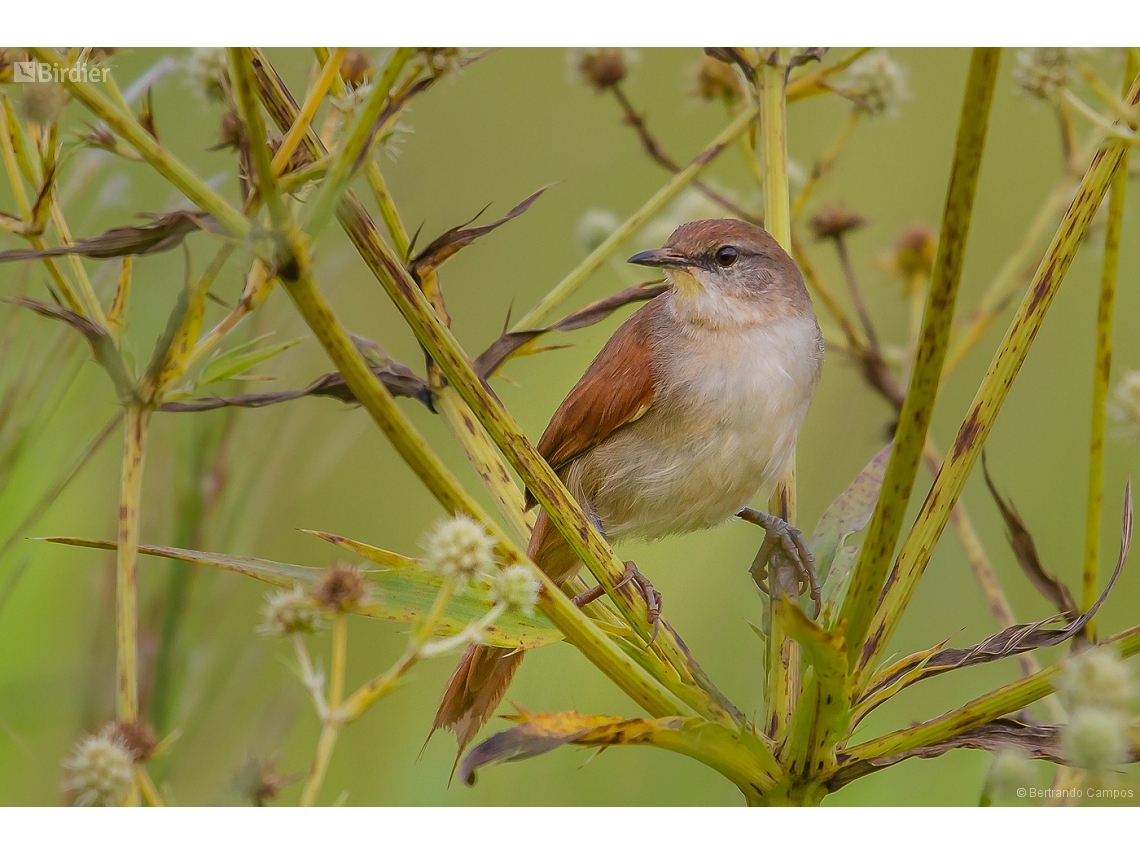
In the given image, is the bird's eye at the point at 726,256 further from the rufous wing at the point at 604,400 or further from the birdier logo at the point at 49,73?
the birdier logo at the point at 49,73

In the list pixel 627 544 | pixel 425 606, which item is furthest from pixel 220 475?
pixel 627 544

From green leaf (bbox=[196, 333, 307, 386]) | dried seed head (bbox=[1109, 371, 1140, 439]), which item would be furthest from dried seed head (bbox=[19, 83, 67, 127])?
dried seed head (bbox=[1109, 371, 1140, 439])

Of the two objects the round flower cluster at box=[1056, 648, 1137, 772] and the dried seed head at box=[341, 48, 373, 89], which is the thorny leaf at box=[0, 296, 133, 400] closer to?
the dried seed head at box=[341, 48, 373, 89]

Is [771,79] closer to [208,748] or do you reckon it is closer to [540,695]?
[540,695]

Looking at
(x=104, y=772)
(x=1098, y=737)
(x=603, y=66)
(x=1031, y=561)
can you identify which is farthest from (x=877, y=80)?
(x=104, y=772)

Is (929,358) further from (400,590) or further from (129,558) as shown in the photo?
(129,558)

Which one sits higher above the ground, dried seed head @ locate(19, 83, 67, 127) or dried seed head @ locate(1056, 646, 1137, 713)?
dried seed head @ locate(19, 83, 67, 127)

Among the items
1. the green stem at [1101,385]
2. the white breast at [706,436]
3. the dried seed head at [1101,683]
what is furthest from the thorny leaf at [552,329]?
the dried seed head at [1101,683]

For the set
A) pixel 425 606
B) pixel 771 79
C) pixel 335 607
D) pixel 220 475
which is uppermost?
pixel 771 79
